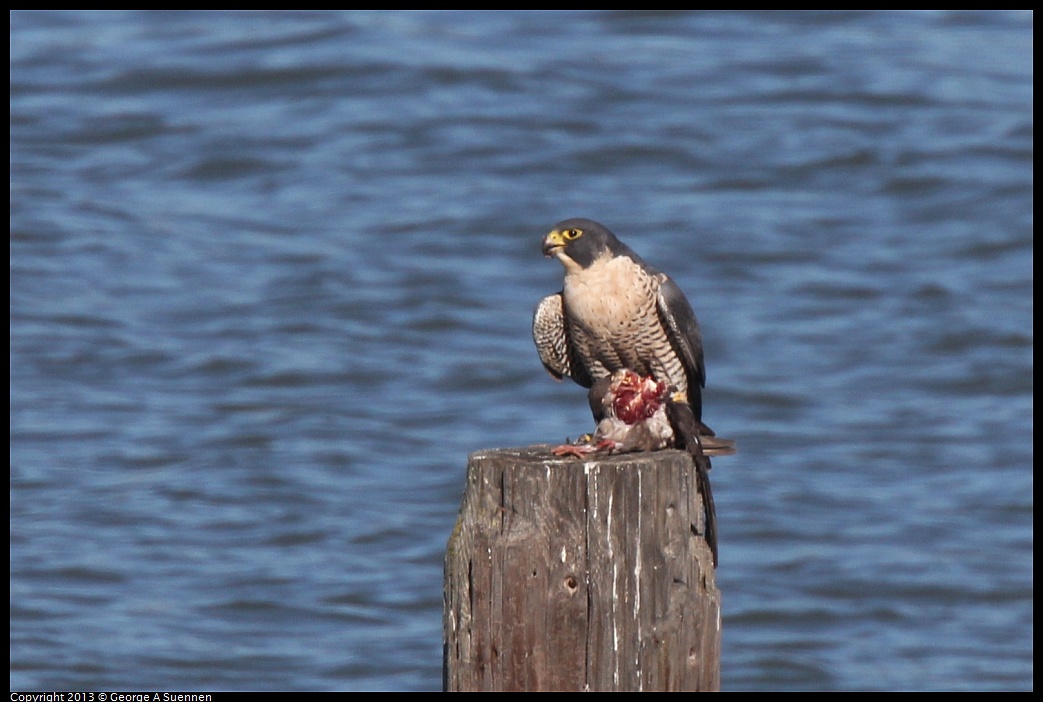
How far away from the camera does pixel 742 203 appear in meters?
17.1

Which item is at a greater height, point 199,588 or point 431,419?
point 431,419

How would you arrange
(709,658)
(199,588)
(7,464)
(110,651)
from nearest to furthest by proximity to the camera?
Result: (709,658)
(110,651)
(199,588)
(7,464)

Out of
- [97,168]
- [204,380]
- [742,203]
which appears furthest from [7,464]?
[742,203]

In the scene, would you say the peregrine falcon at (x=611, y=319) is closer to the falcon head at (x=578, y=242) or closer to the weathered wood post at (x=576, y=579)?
the falcon head at (x=578, y=242)

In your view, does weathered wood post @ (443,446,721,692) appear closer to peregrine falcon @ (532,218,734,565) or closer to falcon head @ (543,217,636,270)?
peregrine falcon @ (532,218,734,565)

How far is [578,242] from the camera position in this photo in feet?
Answer: 17.7

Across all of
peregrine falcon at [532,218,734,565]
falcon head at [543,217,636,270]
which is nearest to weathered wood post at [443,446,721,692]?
peregrine falcon at [532,218,734,565]

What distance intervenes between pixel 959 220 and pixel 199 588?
978 cm

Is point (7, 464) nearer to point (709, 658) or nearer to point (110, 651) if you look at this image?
point (110, 651)

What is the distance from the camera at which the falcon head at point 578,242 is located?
17.6 ft

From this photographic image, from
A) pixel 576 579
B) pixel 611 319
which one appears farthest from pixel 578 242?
pixel 576 579

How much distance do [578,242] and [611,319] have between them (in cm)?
34

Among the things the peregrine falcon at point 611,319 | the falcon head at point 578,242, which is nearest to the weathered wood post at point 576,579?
the peregrine falcon at point 611,319

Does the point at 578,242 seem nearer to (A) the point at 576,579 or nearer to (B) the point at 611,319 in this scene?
(B) the point at 611,319
